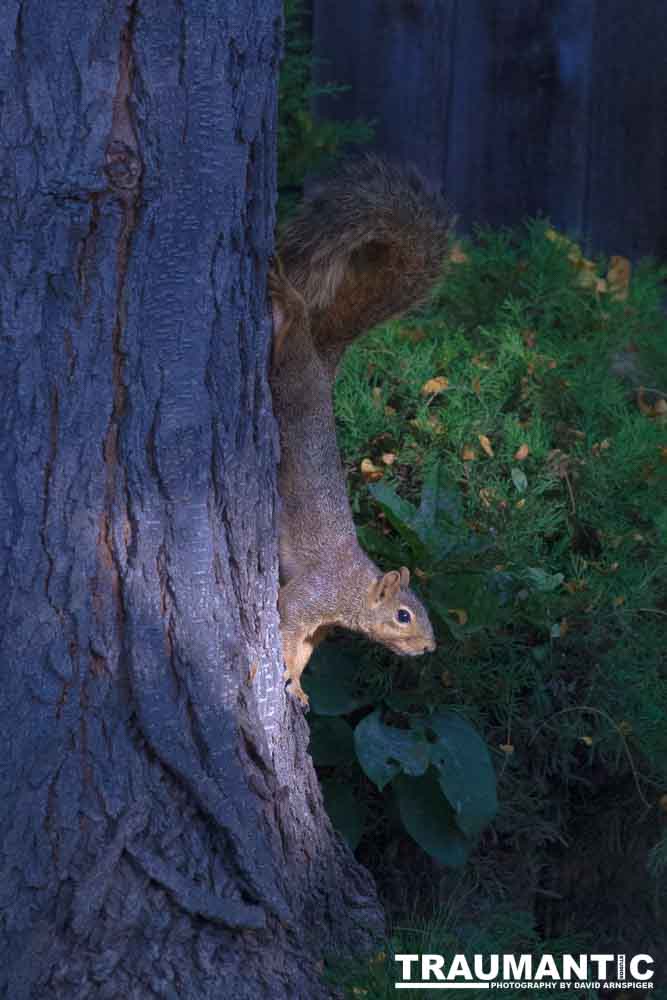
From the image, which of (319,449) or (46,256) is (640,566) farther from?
(46,256)

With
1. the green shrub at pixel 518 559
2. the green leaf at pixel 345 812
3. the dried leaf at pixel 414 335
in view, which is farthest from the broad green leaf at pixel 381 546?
the dried leaf at pixel 414 335

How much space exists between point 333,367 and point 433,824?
0.84 m

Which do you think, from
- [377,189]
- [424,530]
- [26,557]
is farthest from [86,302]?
[424,530]

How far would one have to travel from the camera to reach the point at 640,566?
271 centimetres

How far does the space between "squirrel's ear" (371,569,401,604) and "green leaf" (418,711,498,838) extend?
27 cm

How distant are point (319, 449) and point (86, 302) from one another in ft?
2.12

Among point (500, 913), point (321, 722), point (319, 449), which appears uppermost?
point (319, 449)

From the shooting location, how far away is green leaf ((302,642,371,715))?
2381 mm

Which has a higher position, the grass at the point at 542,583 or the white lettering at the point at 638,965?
the grass at the point at 542,583

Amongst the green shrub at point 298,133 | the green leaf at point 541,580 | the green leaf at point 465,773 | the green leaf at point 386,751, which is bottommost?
the green leaf at point 465,773

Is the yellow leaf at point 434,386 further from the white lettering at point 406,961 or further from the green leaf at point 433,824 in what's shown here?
the white lettering at point 406,961

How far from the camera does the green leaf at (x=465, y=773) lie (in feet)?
7.30

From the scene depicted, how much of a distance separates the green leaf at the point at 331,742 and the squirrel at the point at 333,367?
0.25 meters

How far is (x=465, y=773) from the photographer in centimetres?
226
